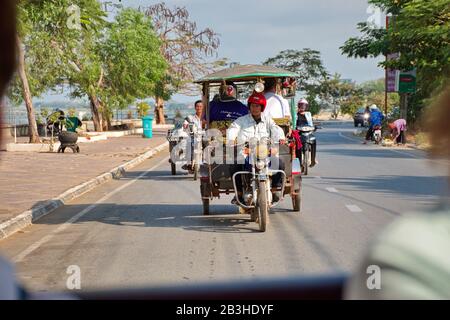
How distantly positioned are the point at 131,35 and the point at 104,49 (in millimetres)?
1642

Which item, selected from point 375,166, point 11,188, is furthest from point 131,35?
point 11,188

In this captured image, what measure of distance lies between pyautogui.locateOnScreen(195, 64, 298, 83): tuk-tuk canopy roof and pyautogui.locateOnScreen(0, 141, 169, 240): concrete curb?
116 inches

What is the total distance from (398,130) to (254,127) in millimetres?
24590

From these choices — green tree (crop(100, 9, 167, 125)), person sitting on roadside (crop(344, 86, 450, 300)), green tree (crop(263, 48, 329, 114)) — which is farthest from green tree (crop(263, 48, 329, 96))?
person sitting on roadside (crop(344, 86, 450, 300))

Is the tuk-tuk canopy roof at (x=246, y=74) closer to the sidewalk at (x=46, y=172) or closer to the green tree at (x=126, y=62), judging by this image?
the sidewalk at (x=46, y=172)

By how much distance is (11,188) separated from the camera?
572 inches

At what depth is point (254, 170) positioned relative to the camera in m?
9.71

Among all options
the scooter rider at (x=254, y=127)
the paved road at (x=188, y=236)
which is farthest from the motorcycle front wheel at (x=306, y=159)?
the scooter rider at (x=254, y=127)

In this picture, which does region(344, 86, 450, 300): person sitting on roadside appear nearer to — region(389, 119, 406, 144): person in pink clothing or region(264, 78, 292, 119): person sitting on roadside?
region(264, 78, 292, 119): person sitting on roadside

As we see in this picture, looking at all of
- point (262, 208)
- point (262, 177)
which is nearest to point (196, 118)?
point (262, 177)

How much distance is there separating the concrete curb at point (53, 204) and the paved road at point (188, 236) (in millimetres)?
148

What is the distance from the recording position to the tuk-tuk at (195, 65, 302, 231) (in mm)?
9609

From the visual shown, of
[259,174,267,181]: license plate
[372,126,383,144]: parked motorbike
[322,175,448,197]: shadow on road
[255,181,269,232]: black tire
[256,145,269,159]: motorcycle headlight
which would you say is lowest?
[372,126,383,144]: parked motorbike

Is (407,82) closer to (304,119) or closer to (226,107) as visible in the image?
(304,119)
